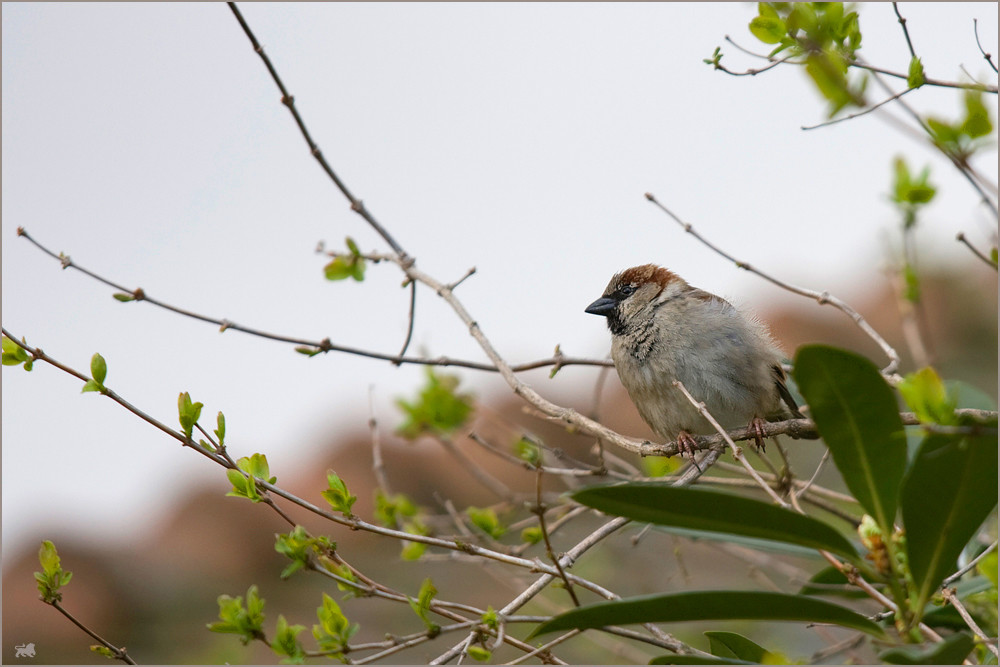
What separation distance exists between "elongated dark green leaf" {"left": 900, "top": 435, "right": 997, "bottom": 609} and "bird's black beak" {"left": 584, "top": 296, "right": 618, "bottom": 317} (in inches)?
61.0

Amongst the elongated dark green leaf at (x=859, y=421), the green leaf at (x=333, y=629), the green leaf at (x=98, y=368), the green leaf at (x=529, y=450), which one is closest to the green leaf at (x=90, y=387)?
the green leaf at (x=98, y=368)

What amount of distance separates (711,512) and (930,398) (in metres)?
0.27

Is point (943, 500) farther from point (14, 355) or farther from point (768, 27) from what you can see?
point (14, 355)

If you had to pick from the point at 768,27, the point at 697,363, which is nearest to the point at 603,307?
the point at 697,363

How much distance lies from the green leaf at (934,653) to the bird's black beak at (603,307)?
1.65 metres

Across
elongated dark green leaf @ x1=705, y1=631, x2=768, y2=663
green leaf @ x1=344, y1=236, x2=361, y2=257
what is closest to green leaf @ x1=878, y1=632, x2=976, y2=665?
elongated dark green leaf @ x1=705, y1=631, x2=768, y2=663

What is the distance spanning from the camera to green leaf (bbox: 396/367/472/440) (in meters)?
2.38

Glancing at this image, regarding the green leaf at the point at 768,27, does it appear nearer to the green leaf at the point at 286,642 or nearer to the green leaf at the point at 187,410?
the green leaf at the point at 187,410

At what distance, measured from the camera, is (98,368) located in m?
1.37

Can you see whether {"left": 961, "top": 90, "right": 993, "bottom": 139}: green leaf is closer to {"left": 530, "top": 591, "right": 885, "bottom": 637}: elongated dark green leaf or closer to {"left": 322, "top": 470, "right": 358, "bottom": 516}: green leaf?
{"left": 530, "top": 591, "right": 885, "bottom": 637}: elongated dark green leaf

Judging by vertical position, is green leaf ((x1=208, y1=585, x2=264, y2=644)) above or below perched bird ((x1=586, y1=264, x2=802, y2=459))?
below

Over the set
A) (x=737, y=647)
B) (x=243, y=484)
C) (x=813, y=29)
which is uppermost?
(x=813, y=29)

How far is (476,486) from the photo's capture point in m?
5.82

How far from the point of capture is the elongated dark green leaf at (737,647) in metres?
1.26
